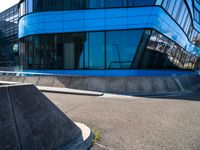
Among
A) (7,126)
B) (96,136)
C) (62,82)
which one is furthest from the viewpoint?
(62,82)

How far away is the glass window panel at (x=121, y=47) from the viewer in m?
22.5

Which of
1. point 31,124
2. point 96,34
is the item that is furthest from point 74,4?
point 31,124

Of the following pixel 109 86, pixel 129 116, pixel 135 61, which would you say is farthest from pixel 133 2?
pixel 129 116

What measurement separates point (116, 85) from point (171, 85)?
4286mm

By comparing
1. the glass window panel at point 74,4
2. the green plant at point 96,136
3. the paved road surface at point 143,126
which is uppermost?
the glass window panel at point 74,4

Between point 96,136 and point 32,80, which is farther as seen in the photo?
point 32,80

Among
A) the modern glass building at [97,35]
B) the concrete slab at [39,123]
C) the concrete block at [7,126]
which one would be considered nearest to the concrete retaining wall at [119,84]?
the modern glass building at [97,35]

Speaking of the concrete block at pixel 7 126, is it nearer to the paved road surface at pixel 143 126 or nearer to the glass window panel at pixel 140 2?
the paved road surface at pixel 143 126

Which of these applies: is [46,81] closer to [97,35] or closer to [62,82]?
[62,82]

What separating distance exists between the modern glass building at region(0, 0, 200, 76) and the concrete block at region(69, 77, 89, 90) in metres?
6.02

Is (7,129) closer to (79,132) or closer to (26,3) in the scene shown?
(79,132)

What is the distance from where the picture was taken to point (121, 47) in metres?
23.1

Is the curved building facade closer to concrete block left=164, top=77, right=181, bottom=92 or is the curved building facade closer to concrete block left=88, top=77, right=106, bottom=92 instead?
concrete block left=164, top=77, right=181, bottom=92

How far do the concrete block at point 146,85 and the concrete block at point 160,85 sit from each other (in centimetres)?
32
